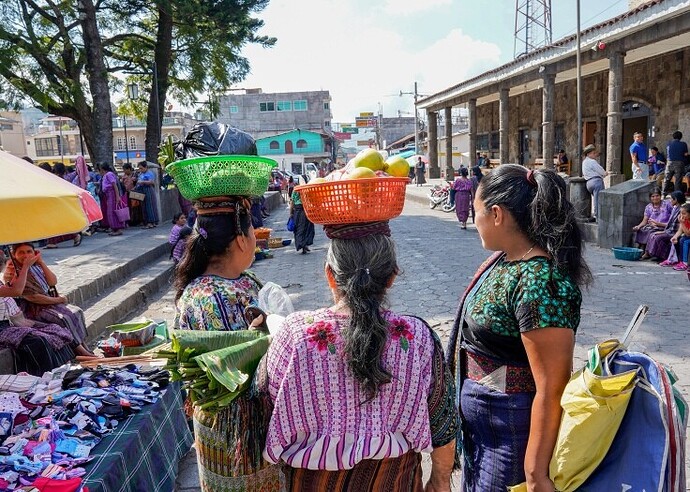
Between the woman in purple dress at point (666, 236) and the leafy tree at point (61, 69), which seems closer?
the woman in purple dress at point (666, 236)

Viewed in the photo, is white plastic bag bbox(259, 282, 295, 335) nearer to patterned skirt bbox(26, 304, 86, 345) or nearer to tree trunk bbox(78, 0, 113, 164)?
patterned skirt bbox(26, 304, 86, 345)

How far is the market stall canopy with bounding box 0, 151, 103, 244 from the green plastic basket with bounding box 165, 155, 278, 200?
16.0 inches

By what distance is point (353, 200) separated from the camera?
158cm

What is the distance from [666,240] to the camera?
843cm

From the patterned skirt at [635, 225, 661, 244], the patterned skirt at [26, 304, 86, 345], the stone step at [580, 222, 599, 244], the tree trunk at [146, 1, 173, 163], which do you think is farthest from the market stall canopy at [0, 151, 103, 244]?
the tree trunk at [146, 1, 173, 163]

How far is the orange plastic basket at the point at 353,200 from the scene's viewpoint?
1579 mm

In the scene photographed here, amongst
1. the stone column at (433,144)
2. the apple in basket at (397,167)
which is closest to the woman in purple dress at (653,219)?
the apple in basket at (397,167)

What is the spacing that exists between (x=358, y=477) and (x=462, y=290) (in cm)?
547

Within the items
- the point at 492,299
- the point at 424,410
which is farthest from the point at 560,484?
the point at 492,299

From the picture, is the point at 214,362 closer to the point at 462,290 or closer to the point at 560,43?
the point at 462,290

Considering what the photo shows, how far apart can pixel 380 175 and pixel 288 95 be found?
2360 inches

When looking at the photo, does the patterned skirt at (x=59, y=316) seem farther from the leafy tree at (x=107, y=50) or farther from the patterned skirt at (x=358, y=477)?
the leafy tree at (x=107, y=50)

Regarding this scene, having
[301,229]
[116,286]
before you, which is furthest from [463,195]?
[116,286]

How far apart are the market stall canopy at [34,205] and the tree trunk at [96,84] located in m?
13.2
